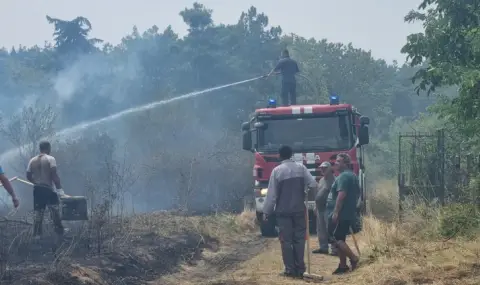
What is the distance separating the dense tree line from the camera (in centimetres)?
2781

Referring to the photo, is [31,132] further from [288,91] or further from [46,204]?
[46,204]

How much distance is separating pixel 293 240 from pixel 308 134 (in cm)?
556

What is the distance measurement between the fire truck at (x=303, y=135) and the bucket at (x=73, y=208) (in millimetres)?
4423

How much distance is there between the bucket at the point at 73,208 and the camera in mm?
12273

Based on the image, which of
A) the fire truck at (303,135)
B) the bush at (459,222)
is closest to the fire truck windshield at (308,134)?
the fire truck at (303,135)

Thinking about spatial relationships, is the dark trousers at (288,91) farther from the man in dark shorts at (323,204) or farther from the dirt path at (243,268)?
the man in dark shorts at (323,204)

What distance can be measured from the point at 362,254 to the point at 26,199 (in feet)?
53.7

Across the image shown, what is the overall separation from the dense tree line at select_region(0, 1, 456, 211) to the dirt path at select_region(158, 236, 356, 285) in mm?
10739

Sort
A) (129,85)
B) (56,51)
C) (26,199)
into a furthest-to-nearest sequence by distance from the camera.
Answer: (56,51)
(129,85)
(26,199)

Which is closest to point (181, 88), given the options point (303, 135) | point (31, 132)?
point (31, 132)

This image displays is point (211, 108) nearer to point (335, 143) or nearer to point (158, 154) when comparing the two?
point (158, 154)

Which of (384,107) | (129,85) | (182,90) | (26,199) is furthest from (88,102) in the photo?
(384,107)

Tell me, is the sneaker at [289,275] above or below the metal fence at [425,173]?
below

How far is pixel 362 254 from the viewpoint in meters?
10.9
